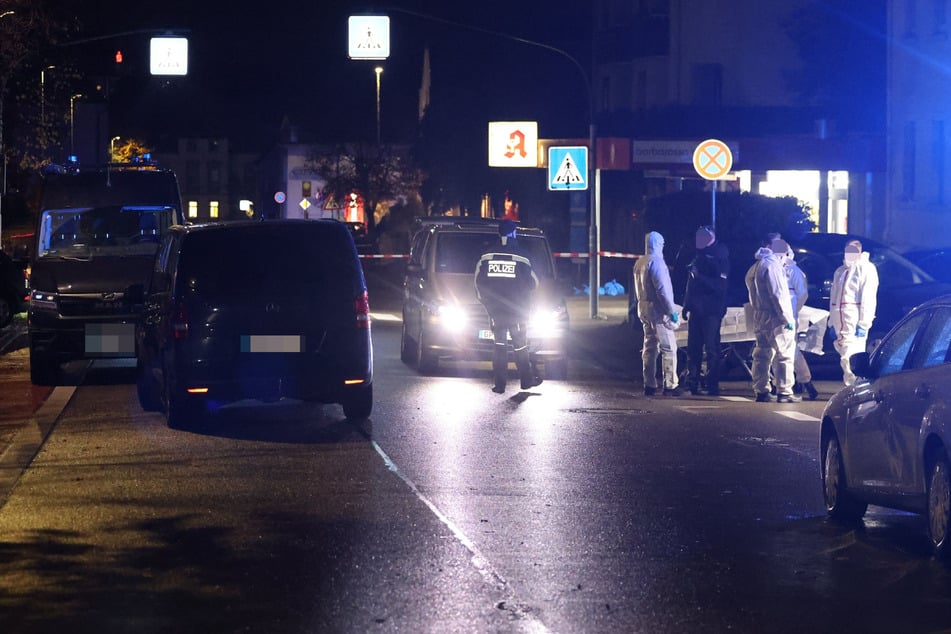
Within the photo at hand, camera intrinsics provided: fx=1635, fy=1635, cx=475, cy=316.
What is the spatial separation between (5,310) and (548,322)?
41.3 feet

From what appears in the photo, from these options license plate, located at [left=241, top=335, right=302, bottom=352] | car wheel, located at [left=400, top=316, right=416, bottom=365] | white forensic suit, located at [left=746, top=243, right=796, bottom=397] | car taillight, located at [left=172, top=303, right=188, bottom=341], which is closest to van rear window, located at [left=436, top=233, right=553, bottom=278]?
car wheel, located at [left=400, top=316, right=416, bottom=365]

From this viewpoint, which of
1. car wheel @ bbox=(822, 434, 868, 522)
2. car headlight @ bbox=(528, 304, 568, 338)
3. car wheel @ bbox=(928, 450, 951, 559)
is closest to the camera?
car wheel @ bbox=(928, 450, 951, 559)

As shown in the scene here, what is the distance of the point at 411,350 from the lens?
20.9 metres

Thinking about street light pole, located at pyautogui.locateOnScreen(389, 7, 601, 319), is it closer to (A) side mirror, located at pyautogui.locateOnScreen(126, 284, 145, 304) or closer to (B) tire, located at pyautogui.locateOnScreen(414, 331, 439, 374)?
(B) tire, located at pyautogui.locateOnScreen(414, 331, 439, 374)

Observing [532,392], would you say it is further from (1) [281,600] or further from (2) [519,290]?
(1) [281,600]

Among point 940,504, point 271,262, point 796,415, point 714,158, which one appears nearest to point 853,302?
point 796,415

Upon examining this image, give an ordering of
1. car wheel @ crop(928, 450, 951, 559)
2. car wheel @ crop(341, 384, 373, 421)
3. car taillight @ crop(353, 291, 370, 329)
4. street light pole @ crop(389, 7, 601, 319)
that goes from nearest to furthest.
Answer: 1. car wheel @ crop(928, 450, 951, 559)
2. car taillight @ crop(353, 291, 370, 329)
3. car wheel @ crop(341, 384, 373, 421)
4. street light pole @ crop(389, 7, 601, 319)

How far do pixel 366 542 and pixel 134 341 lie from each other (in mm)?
9753

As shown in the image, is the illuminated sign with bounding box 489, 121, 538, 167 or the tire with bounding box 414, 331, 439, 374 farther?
the illuminated sign with bounding box 489, 121, 538, 167

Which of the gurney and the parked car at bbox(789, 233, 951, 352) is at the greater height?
the parked car at bbox(789, 233, 951, 352)

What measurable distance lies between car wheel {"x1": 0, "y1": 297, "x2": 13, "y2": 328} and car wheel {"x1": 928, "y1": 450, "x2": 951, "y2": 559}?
21.8 metres

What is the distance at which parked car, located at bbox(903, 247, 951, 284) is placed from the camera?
82.6ft

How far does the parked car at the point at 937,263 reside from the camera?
2517 cm

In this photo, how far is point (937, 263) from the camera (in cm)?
2539
